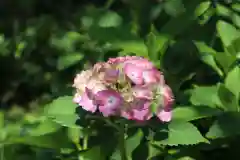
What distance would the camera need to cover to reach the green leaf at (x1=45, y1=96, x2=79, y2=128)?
6.36ft

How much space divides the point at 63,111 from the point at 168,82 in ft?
1.44

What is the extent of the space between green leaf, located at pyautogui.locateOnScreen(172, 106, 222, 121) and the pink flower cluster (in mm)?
117

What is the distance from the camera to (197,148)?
2.13 metres

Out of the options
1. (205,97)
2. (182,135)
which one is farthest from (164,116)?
(205,97)

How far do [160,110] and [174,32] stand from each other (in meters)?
0.63

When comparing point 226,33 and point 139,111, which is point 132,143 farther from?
point 226,33

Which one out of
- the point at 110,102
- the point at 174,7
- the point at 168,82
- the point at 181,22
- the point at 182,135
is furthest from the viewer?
the point at 174,7

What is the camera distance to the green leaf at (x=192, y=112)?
1.98 m

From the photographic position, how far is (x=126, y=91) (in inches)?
71.2

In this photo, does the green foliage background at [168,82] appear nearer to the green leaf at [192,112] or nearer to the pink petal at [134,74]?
the green leaf at [192,112]

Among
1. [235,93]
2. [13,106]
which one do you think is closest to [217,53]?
[235,93]

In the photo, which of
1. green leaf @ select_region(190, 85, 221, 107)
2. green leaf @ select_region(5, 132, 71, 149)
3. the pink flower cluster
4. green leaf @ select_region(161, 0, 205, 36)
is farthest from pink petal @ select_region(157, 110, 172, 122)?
green leaf @ select_region(161, 0, 205, 36)

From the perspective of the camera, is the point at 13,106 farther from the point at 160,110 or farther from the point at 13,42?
the point at 160,110

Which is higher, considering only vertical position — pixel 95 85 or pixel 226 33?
pixel 226 33
